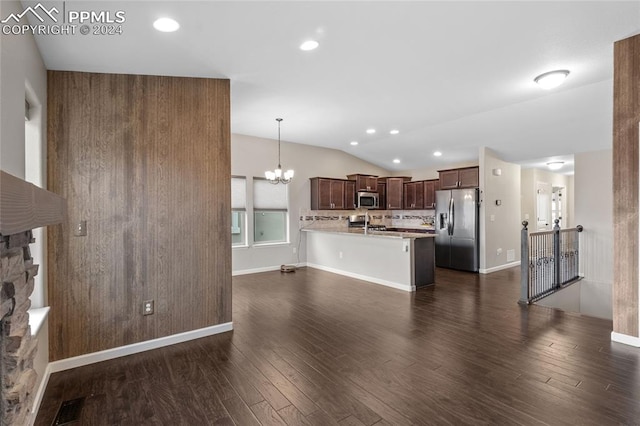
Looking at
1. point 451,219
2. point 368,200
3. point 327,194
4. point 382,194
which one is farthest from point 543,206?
point 327,194

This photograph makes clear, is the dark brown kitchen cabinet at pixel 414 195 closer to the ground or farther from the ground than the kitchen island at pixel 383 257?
farther from the ground

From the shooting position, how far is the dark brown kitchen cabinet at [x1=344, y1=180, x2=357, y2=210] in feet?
25.9

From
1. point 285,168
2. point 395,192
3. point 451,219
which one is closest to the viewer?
point 451,219

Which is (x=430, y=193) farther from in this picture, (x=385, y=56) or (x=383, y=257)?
(x=385, y=56)

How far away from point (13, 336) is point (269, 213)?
5.92 m

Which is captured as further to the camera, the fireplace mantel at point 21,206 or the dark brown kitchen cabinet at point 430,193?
the dark brown kitchen cabinet at point 430,193

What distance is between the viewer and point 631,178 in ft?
9.89

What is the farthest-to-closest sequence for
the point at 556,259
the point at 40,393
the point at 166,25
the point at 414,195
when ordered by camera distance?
the point at 414,195, the point at 556,259, the point at 166,25, the point at 40,393

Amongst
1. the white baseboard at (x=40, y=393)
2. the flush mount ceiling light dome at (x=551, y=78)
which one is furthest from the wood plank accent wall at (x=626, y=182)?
the white baseboard at (x=40, y=393)

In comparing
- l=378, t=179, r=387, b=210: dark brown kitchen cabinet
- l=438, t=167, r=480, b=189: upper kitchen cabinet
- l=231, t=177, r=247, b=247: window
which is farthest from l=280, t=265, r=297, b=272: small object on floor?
l=438, t=167, r=480, b=189: upper kitchen cabinet

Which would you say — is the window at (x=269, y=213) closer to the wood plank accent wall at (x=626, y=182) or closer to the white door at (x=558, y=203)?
the wood plank accent wall at (x=626, y=182)

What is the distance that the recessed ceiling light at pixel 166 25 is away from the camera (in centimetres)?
240

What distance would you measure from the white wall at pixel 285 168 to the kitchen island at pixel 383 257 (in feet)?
2.81
